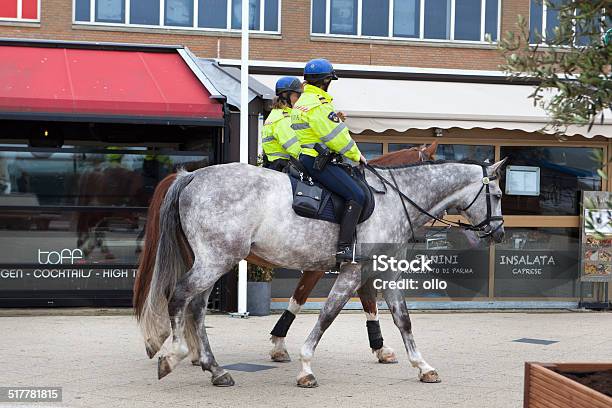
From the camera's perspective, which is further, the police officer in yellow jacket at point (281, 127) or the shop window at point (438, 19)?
the shop window at point (438, 19)

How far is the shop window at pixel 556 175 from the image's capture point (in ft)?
49.3

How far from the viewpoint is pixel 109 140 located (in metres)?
13.7

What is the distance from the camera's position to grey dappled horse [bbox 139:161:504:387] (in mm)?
8055

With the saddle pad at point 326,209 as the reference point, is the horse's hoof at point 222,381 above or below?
below

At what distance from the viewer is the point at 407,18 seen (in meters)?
23.1

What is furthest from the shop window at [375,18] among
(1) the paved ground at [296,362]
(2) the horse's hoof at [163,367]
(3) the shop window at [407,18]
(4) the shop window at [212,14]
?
(2) the horse's hoof at [163,367]

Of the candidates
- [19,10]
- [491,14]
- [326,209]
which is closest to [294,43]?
[491,14]

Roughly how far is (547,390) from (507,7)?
18.4 m

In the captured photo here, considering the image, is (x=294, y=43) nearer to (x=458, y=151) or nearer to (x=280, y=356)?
(x=458, y=151)

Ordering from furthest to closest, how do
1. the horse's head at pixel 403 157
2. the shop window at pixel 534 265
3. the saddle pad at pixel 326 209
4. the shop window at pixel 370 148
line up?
1. the shop window at pixel 534 265
2. the shop window at pixel 370 148
3. the horse's head at pixel 403 157
4. the saddle pad at pixel 326 209

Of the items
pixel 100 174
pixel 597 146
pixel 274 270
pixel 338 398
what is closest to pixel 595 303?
pixel 597 146

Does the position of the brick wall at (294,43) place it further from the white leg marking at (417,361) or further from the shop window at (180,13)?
the white leg marking at (417,361)

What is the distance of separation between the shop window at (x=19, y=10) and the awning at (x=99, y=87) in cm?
693

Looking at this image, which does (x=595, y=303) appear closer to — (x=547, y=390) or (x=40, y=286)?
(x=40, y=286)
